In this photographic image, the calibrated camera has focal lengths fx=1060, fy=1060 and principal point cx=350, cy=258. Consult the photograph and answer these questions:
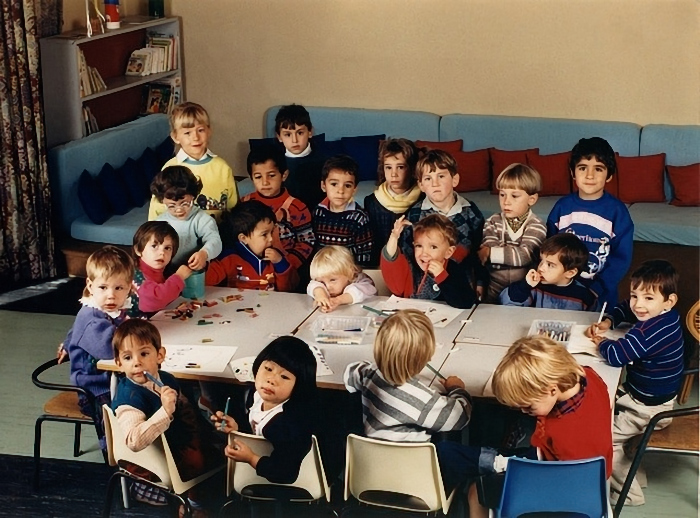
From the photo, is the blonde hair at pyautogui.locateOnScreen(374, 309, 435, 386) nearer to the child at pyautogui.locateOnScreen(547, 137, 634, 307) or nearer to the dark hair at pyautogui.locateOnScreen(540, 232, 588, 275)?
the dark hair at pyautogui.locateOnScreen(540, 232, 588, 275)

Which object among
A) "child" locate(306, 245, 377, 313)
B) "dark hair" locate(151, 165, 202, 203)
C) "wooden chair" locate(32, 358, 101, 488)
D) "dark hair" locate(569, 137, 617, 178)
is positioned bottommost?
"wooden chair" locate(32, 358, 101, 488)

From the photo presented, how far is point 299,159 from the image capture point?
5688 millimetres

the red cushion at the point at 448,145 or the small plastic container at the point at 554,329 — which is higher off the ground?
the red cushion at the point at 448,145

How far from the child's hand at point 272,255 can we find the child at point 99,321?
780 millimetres

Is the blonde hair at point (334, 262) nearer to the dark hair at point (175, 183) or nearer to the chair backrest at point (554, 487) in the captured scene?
the dark hair at point (175, 183)

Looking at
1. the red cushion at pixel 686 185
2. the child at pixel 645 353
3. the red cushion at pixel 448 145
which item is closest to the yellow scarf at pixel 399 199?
the child at pixel 645 353

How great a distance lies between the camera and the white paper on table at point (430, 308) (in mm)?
4270

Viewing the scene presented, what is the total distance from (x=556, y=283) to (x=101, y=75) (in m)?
4.44

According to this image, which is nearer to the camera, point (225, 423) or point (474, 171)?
point (225, 423)

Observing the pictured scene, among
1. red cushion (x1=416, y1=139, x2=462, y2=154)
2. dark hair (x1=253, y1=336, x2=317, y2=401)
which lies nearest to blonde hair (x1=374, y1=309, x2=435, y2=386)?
dark hair (x1=253, y1=336, x2=317, y2=401)

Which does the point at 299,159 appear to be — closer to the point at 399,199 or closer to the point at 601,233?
the point at 399,199

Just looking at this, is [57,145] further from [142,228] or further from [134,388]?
[134,388]

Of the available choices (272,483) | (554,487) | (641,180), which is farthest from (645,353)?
(641,180)

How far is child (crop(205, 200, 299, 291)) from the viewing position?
4.67m
